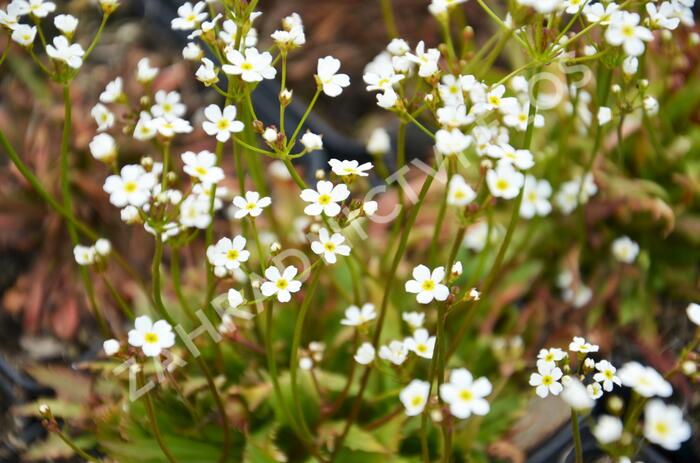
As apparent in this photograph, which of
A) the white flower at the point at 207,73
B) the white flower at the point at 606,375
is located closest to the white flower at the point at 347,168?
the white flower at the point at 207,73

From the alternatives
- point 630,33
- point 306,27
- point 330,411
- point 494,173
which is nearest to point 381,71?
point 494,173

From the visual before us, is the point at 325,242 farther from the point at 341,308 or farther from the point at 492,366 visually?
the point at 492,366

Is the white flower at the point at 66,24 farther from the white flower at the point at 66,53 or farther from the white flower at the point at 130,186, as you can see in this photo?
the white flower at the point at 130,186

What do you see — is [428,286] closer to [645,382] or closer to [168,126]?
[645,382]

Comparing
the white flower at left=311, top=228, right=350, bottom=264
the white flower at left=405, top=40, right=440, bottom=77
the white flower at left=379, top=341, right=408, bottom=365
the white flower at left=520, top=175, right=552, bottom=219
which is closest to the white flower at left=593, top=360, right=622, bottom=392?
the white flower at left=379, top=341, right=408, bottom=365

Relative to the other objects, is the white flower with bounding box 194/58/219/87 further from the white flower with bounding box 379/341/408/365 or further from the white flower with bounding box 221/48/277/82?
the white flower with bounding box 379/341/408/365

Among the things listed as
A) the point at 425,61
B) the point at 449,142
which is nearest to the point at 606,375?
the point at 449,142
